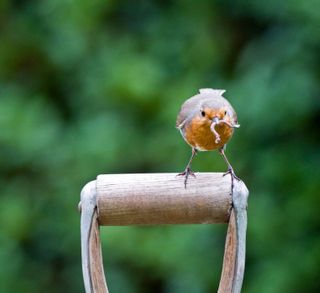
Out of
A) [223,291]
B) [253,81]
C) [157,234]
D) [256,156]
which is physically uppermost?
[253,81]

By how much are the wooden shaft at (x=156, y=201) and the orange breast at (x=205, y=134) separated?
47 centimetres

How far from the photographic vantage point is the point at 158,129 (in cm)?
430

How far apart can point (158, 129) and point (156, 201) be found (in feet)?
6.65

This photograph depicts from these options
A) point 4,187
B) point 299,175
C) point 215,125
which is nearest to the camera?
point 215,125

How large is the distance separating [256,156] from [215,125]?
151 centimetres

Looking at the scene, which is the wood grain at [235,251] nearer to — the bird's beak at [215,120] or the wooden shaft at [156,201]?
the wooden shaft at [156,201]

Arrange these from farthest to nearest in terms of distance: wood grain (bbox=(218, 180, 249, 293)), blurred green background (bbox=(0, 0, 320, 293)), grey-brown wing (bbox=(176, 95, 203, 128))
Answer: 1. blurred green background (bbox=(0, 0, 320, 293))
2. grey-brown wing (bbox=(176, 95, 203, 128))
3. wood grain (bbox=(218, 180, 249, 293))

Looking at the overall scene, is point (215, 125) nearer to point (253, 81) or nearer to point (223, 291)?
point (223, 291)

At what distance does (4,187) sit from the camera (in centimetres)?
441

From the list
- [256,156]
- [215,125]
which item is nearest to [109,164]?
[256,156]

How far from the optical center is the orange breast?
9.12ft

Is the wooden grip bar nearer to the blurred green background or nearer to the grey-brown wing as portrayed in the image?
the grey-brown wing

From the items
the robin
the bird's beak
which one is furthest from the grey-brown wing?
the bird's beak

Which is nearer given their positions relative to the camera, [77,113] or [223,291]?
[223,291]
